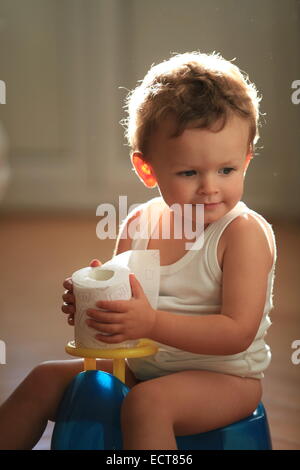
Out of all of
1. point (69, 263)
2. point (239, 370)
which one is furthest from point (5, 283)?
point (239, 370)

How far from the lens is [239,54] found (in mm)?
1946

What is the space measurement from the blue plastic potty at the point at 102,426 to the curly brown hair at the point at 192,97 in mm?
217

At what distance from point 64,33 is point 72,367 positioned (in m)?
1.99

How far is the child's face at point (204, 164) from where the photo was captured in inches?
28.0

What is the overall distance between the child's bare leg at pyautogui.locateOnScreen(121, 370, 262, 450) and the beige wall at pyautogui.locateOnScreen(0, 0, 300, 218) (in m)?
1.23

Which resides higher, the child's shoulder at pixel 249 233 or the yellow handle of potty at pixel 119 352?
the child's shoulder at pixel 249 233

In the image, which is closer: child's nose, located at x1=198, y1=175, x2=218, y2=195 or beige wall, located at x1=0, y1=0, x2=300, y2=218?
child's nose, located at x1=198, y1=175, x2=218, y2=195

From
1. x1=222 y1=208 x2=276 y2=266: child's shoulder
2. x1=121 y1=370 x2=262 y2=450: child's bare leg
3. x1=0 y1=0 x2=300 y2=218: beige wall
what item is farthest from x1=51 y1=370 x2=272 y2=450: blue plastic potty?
x1=0 y1=0 x2=300 y2=218: beige wall

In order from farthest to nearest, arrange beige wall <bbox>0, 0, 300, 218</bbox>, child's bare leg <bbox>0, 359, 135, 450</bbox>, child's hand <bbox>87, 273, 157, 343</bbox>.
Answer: beige wall <bbox>0, 0, 300, 218</bbox>
child's bare leg <bbox>0, 359, 135, 450</bbox>
child's hand <bbox>87, 273, 157, 343</bbox>

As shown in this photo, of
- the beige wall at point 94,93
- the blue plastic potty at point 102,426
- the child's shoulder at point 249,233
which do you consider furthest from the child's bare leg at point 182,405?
the beige wall at point 94,93

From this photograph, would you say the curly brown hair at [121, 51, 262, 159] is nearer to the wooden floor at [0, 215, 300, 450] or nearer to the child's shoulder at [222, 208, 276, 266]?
the child's shoulder at [222, 208, 276, 266]

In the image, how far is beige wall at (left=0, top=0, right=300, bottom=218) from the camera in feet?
6.63

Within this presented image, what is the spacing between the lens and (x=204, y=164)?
0.71 m

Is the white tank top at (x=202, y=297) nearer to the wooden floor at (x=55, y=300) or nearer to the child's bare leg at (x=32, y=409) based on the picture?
the child's bare leg at (x=32, y=409)
